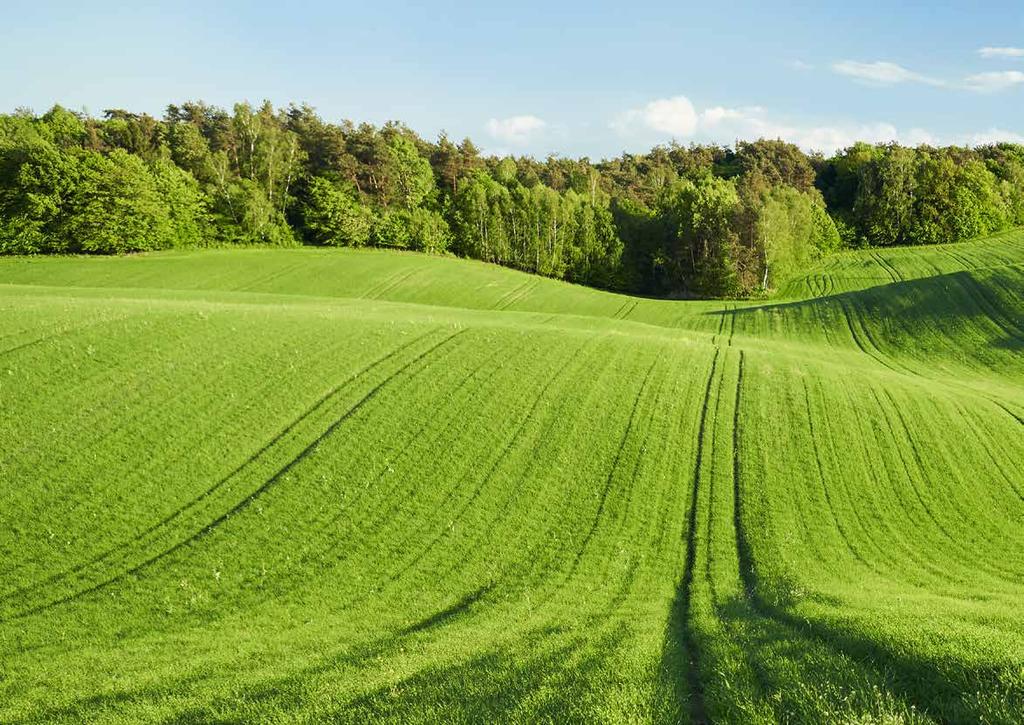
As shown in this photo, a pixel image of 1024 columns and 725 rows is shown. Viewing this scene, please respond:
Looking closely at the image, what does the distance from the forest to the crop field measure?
40.6 m

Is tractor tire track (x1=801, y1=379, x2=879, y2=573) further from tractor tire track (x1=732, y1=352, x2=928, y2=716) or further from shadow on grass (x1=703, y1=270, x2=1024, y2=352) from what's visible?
shadow on grass (x1=703, y1=270, x2=1024, y2=352)

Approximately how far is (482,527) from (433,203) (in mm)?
85568

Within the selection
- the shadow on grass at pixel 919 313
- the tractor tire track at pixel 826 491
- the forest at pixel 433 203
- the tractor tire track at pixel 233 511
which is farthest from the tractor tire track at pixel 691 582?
the forest at pixel 433 203

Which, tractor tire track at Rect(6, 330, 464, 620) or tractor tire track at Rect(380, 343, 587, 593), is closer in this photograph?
tractor tire track at Rect(6, 330, 464, 620)

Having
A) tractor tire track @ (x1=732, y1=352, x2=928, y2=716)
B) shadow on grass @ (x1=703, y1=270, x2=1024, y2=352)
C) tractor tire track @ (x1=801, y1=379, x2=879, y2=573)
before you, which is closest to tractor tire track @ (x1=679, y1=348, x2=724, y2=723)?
tractor tire track @ (x1=732, y1=352, x2=928, y2=716)

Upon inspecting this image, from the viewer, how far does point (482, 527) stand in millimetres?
17969

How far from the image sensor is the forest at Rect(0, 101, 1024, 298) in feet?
211

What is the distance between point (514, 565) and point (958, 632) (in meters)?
10.1

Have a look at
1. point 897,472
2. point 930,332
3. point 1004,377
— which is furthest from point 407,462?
point 930,332

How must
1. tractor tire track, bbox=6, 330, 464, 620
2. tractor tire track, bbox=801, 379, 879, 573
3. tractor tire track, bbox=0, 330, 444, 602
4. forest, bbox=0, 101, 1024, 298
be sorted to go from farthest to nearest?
forest, bbox=0, 101, 1024, 298 → tractor tire track, bbox=801, 379, 879, 573 → tractor tire track, bbox=0, 330, 444, 602 → tractor tire track, bbox=6, 330, 464, 620

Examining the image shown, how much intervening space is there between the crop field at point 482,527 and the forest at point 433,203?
133 ft

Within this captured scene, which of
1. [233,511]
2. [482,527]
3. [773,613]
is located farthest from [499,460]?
[773,613]

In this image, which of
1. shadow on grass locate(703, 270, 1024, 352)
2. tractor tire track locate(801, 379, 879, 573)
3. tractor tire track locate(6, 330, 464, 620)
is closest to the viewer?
tractor tire track locate(6, 330, 464, 620)

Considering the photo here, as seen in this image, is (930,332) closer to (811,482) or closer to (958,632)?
(811,482)
